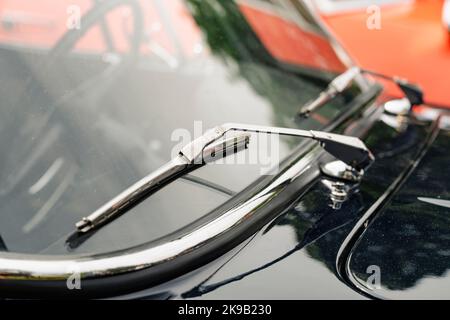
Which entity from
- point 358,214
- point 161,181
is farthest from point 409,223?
point 161,181

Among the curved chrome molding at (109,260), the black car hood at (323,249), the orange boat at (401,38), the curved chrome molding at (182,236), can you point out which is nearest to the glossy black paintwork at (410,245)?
the black car hood at (323,249)

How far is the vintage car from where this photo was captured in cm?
126

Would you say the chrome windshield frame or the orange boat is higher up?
the orange boat

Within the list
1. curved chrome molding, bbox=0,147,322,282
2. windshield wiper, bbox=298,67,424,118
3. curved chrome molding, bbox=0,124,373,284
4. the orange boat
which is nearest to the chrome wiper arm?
windshield wiper, bbox=298,67,424,118

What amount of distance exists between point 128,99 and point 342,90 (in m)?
0.77

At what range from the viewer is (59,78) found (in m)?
1.55

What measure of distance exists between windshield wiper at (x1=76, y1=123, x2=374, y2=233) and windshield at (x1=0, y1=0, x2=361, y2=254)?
2 cm

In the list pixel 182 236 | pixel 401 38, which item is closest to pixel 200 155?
pixel 182 236

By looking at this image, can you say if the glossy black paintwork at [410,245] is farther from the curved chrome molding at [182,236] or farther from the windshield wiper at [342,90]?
the windshield wiper at [342,90]

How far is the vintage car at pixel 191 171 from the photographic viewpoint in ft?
4.12

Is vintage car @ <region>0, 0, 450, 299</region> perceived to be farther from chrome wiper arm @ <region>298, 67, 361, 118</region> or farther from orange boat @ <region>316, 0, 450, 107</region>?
orange boat @ <region>316, 0, 450, 107</region>

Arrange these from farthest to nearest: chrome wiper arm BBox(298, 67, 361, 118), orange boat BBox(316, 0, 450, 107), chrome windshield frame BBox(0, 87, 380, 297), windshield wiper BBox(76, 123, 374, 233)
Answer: orange boat BBox(316, 0, 450, 107)
chrome wiper arm BBox(298, 67, 361, 118)
windshield wiper BBox(76, 123, 374, 233)
chrome windshield frame BBox(0, 87, 380, 297)

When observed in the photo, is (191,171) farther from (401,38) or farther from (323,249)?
(401,38)
